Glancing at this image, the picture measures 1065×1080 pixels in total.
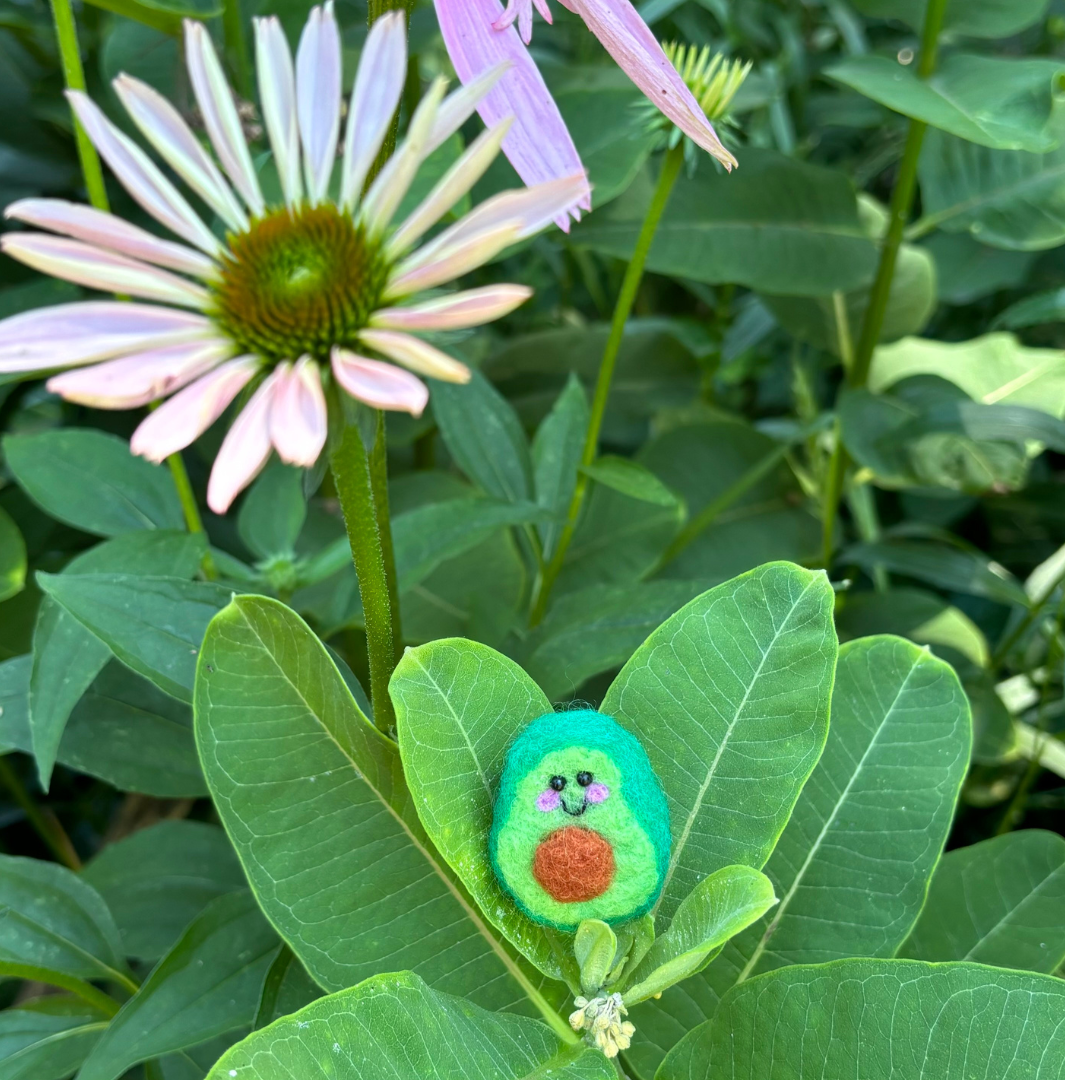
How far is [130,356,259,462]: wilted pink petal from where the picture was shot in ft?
0.71

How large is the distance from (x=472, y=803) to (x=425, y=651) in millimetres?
54

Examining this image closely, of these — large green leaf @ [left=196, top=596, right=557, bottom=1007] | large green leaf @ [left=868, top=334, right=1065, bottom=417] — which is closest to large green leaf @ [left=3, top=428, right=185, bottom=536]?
large green leaf @ [left=196, top=596, right=557, bottom=1007]

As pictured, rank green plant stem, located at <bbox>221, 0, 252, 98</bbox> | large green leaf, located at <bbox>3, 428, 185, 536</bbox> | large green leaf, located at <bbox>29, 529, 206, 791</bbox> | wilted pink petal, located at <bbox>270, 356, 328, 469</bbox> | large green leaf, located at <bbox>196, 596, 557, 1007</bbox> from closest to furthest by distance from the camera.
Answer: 1. wilted pink petal, located at <bbox>270, 356, 328, 469</bbox>
2. large green leaf, located at <bbox>196, 596, 557, 1007</bbox>
3. large green leaf, located at <bbox>29, 529, 206, 791</bbox>
4. large green leaf, located at <bbox>3, 428, 185, 536</bbox>
5. green plant stem, located at <bbox>221, 0, 252, 98</bbox>

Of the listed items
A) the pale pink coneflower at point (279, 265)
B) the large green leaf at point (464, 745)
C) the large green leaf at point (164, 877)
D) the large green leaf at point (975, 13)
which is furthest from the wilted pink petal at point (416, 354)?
the large green leaf at point (975, 13)

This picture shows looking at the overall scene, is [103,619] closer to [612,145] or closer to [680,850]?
[680,850]

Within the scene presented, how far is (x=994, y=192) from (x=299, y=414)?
0.70 meters

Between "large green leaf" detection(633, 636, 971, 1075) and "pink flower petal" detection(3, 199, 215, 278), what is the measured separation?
302mm

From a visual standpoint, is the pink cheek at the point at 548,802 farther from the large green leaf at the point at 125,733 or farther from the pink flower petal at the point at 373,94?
the large green leaf at the point at 125,733

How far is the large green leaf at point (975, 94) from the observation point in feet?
1.86

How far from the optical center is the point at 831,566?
786mm

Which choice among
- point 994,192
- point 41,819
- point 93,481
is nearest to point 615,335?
point 93,481

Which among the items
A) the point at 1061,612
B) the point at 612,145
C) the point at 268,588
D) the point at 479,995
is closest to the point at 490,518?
the point at 268,588

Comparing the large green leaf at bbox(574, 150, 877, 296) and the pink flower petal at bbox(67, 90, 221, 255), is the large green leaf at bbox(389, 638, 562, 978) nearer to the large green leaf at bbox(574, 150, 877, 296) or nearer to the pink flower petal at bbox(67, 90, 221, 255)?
the pink flower petal at bbox(67, 90, 221, 255)

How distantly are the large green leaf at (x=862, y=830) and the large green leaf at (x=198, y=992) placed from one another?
0.61 ft
